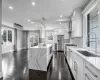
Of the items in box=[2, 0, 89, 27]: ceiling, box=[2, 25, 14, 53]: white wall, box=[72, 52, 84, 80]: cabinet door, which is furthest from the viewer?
box=[2, 25, 14, 53]: white wall

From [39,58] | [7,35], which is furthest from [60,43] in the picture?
[7,35]

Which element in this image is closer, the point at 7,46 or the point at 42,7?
the point at 42,7

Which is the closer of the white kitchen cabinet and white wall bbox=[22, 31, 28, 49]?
the white kitchen cabinet

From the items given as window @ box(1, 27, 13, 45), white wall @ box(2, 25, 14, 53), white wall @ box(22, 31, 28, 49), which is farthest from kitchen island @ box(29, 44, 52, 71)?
white wall @ box(22, 31, 28, 49)

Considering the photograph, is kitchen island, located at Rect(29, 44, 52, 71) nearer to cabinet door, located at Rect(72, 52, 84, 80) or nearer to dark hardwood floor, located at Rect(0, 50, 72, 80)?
dark hardwood floor, located at Rect(0, 50, 72, 80)

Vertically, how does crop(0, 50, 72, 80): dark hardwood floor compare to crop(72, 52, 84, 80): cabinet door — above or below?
below

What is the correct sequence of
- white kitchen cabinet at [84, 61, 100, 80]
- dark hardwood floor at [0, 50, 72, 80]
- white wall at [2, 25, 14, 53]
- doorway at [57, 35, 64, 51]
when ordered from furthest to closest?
doorway at [57, 35, 64, 51] < white wall at [2, 25, 14, 53] < dark hardwood floor at [0, 50, 72, 80] < white kitchen cabinet at [84, 61, 100, 80]

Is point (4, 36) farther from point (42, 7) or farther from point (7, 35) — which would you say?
point (42, 7)

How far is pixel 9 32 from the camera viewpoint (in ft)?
24.6

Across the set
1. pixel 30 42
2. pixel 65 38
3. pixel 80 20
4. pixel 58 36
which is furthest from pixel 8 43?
pixel 80 20

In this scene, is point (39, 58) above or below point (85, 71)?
below

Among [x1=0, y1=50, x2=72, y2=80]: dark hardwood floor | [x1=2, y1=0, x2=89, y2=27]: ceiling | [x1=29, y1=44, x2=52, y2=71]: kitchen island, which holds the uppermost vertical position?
[x1=2, y1=0, x2=89, y2=27]: ceiling

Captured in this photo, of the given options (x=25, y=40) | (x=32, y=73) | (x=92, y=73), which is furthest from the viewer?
(x=25, y=40)

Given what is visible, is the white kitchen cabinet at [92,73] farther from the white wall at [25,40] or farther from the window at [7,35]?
the white wall at [25,40]
